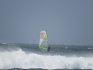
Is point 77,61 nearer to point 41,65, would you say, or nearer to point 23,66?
point 41,65

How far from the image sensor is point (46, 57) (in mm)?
10438

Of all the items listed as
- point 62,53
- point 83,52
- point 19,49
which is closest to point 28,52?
point 19,49

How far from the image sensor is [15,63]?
Result: 10.4 metres

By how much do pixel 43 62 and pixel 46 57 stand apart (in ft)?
0.75

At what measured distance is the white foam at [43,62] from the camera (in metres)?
10.3

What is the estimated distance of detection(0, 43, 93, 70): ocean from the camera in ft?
33.8

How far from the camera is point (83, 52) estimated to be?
35.6 feet

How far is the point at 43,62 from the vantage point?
33.9ft

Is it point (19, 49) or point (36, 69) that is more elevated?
point (19, 49)

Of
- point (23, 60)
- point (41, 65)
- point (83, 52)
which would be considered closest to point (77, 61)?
point (83, 52)

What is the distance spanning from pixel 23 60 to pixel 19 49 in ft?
1.75

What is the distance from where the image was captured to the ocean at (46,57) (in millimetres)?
10312

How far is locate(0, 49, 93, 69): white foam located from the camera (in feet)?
33.8

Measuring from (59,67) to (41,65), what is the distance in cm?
66
